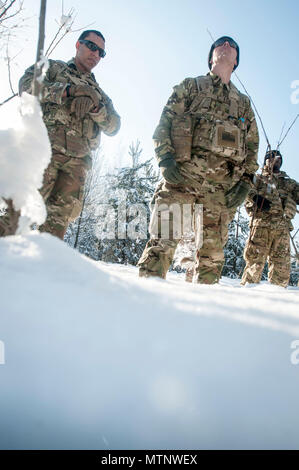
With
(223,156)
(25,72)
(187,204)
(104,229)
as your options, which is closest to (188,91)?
(223,156)

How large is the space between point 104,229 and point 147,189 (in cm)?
287

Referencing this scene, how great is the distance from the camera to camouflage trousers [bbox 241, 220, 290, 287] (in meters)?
5.02

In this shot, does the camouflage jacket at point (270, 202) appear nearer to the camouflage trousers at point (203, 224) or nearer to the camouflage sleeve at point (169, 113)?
the camouflage trousers at point (203, 224)

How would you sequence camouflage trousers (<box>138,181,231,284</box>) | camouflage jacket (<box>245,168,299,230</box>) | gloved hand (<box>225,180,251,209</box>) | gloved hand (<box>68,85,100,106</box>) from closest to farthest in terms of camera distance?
camouflage trousers (<box>138,181,231,284</box>)
gloved hand (<box>225,180,251,209</box>)
gloved hand (<box>68,85,100,106</box>)
camouflage jacket (<box>245,168,299,230</box>)

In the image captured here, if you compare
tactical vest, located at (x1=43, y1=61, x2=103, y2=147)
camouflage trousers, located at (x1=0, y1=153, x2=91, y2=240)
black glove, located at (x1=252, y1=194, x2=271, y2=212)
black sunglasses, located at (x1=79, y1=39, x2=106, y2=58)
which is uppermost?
black sunglasses, located at (x1=79, y1=39, x2=106, y2=58)

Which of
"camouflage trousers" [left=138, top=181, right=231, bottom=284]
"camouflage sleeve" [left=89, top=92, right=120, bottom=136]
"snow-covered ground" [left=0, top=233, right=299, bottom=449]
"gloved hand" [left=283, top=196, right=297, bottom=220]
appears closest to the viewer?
"snow-covered ground" [left=0, top=233, right=299, bottom=449]

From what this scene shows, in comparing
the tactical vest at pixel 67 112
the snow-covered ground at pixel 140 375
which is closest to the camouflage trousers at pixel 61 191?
the tactical vest at pixel 67 112

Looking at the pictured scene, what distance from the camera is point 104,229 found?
13680mm

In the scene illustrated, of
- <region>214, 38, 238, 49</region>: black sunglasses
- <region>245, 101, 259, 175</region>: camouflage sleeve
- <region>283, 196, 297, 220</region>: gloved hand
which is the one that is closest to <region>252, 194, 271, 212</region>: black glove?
<region>283, 196, 297, 220</region>: gloved hand

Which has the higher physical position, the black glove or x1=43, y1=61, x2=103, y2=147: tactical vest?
x1=43, y1=61, x2=103, y2=147: tactical vest

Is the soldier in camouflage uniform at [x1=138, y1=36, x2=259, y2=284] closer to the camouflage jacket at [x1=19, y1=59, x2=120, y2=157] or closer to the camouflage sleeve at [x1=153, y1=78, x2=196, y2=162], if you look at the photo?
the camouflage sleeve at [x1=153, y1=78, x2=196, y2=162]

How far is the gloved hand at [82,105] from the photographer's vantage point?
2.71 metres

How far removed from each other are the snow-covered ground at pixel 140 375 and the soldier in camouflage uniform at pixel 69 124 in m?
2.32

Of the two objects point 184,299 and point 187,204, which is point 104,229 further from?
point 184,299
